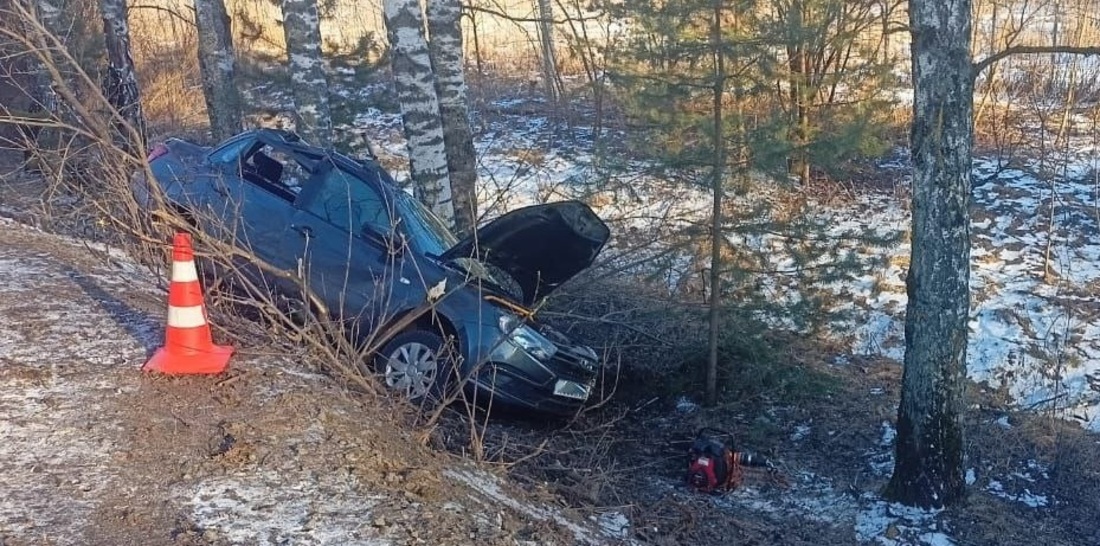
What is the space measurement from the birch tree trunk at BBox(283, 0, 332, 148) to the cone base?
6805mm

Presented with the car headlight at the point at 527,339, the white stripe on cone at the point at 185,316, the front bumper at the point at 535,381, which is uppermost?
the white stripe on cone at the point at 185,316

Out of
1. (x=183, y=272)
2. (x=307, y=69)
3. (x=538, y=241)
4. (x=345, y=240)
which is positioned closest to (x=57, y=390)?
(x=183, y=272)

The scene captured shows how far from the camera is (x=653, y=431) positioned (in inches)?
331

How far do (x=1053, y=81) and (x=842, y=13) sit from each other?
976 centimetres

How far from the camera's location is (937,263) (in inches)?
261

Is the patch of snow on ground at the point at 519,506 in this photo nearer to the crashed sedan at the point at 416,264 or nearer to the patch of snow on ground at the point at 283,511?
the patch of snow on ground at the point at 283,511

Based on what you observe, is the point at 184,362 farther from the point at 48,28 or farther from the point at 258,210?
the point at 48,28

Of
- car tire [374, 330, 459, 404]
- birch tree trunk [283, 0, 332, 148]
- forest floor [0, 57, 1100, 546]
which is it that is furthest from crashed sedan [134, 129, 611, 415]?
birch tree trunk [283, 0, 332, 148]

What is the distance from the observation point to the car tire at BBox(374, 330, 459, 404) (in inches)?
254

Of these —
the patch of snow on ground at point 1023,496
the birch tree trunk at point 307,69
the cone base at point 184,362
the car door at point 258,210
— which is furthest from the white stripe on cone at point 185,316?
the birch tree trunk at point 307,69

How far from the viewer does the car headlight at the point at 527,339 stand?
6.76 meters

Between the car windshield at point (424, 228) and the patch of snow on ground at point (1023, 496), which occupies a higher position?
the car windshield at point (424, 228)

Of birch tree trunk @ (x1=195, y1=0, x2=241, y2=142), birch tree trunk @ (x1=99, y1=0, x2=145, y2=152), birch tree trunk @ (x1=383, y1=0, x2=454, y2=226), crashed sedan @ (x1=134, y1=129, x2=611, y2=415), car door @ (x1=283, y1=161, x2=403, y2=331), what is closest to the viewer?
crashed sedan @ (x1=134, y1=129, x2=611, y2=415)

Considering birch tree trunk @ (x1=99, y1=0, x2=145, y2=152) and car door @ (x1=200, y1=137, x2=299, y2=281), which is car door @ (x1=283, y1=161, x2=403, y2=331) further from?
birch tree trunk @ (x1=99, y1=0, x2=145, y2=152)
